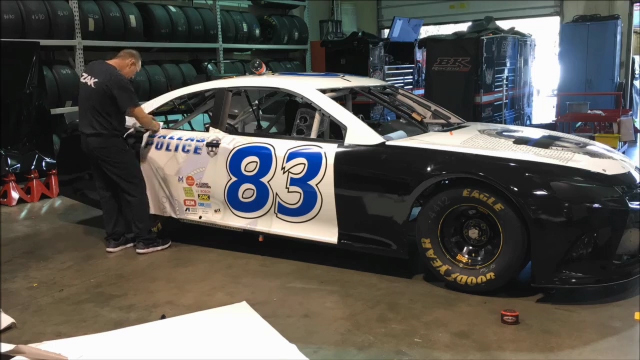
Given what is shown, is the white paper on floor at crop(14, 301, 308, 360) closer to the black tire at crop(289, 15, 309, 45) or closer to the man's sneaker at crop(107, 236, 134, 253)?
the man's sneaker at crop(107, 236, 134, 253)

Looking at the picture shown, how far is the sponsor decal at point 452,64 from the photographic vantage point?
27.2 ft

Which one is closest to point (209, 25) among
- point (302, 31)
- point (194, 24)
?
point (194, 24)

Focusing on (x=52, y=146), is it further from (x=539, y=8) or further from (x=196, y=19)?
(x=539, y=8)

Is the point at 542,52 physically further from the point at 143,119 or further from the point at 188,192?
the point at 143,119

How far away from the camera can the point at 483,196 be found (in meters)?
3.38

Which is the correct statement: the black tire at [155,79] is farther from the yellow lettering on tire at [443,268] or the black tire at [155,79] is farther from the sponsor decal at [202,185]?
the yellow lettering on tire at [443,268]

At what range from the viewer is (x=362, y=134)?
12.5 ft

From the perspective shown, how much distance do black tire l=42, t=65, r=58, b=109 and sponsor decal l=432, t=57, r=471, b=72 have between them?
209 inches

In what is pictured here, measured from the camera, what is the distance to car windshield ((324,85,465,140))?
4.12 metres

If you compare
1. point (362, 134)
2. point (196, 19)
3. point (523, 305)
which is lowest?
point (523, 305)

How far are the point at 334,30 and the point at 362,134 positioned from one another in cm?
881

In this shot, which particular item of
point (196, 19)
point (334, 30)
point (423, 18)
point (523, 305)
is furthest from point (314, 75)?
point (423, 18)

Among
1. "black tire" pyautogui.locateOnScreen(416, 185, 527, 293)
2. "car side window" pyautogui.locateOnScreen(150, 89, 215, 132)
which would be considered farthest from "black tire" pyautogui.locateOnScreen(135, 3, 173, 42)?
"black tire" pyautogui.locateOnScreen(416, 185, 527, 293)

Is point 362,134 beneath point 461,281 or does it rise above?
above
